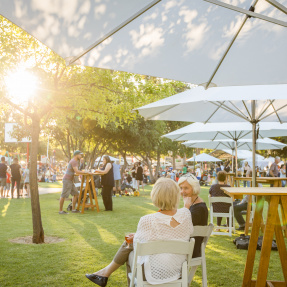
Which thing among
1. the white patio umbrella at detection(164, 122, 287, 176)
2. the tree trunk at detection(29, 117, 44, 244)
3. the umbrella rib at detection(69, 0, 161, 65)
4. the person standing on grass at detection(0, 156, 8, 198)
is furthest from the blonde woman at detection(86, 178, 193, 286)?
the person standing on grass at detection(0, 156, 8, 198)

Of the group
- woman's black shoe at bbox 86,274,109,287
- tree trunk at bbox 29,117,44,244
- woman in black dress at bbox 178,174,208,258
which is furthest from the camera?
tree trunk at bbox 29,117,44,244

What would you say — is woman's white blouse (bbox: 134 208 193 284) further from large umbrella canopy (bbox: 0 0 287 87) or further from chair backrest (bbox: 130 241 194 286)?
large umbrella canopy (bbox: 0 0 287 87)

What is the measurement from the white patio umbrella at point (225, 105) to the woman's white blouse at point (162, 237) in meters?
2.14

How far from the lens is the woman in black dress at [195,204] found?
4.50 m

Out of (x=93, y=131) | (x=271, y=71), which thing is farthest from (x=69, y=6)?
(x=93, y=131)

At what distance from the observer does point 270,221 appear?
432 centimetres

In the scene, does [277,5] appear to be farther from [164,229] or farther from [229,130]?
[229,130]

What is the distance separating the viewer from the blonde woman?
Result: 11.8 ft

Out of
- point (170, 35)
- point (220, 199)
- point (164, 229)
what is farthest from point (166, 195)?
point (220, 199)

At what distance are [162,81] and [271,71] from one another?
6272 mm

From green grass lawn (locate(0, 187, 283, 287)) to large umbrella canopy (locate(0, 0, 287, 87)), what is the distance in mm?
2843

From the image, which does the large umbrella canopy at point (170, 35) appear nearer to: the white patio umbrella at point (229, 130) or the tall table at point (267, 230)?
the tall table at point (267, 230)

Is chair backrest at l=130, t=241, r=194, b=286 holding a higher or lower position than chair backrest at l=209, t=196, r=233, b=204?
higher

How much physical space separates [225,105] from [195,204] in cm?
318
